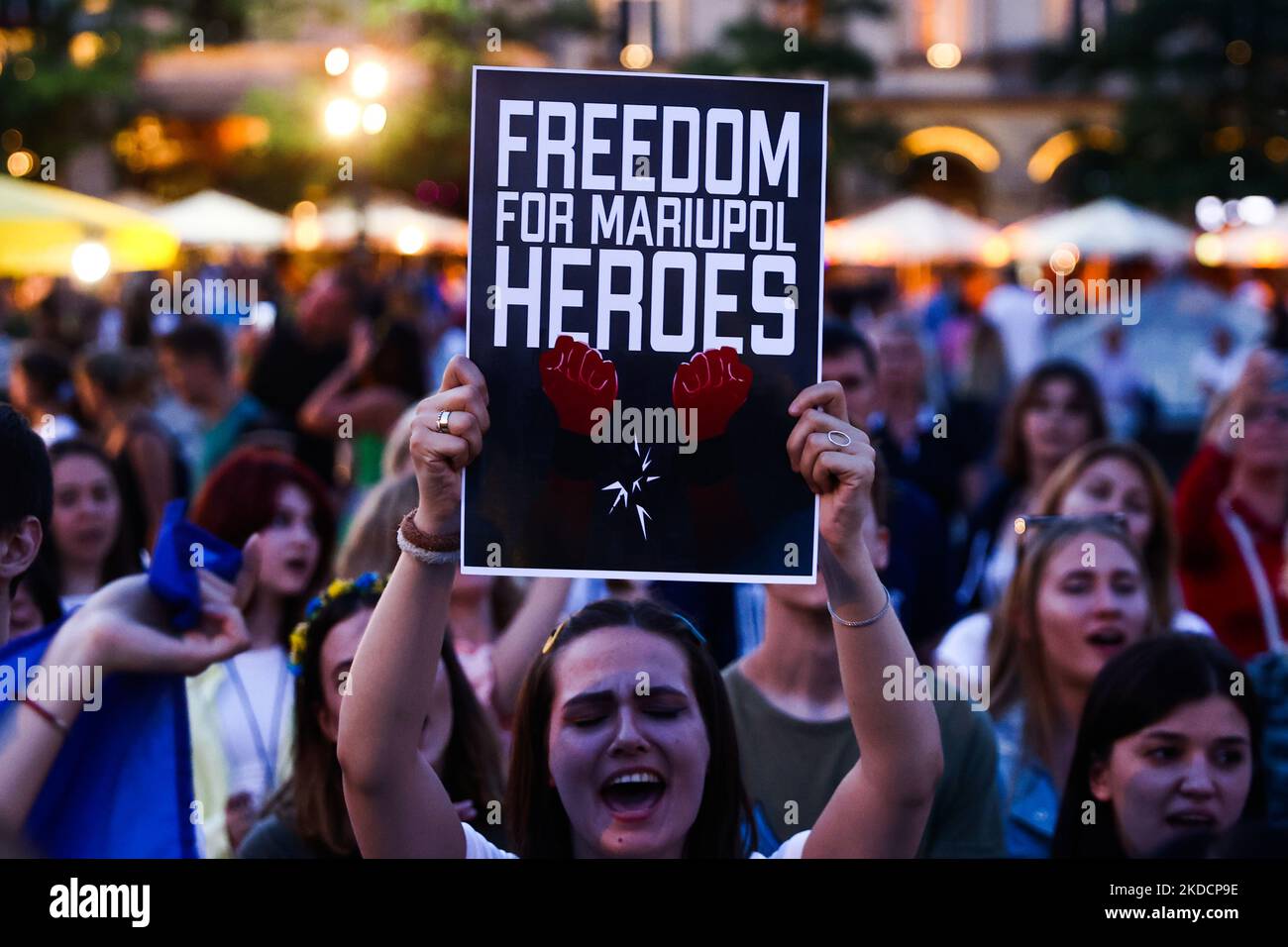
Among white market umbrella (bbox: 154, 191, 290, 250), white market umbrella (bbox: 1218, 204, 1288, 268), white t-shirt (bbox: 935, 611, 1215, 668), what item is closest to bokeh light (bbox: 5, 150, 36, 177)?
white market umbrella (bbox: 154, 191, 290, 250)

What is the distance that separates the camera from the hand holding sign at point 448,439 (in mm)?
2316

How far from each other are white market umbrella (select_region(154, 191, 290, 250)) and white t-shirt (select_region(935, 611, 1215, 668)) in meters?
12.8

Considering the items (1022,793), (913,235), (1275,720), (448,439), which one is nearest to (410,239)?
(913,235)

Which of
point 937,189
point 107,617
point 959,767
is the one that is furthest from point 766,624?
point 937,189

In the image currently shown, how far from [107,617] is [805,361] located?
1.24 metres

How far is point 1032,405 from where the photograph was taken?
6.26 metres

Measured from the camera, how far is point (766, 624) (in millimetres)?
3348

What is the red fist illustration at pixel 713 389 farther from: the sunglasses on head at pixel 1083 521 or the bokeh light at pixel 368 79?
the bokeh light at pixel 368 79

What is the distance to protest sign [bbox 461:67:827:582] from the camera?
2.43 m

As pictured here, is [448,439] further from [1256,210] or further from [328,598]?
[1256,210]

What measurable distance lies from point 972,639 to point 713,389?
6.98 ft

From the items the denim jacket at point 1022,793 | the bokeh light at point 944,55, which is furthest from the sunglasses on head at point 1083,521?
the bokeh light at point 944,55
